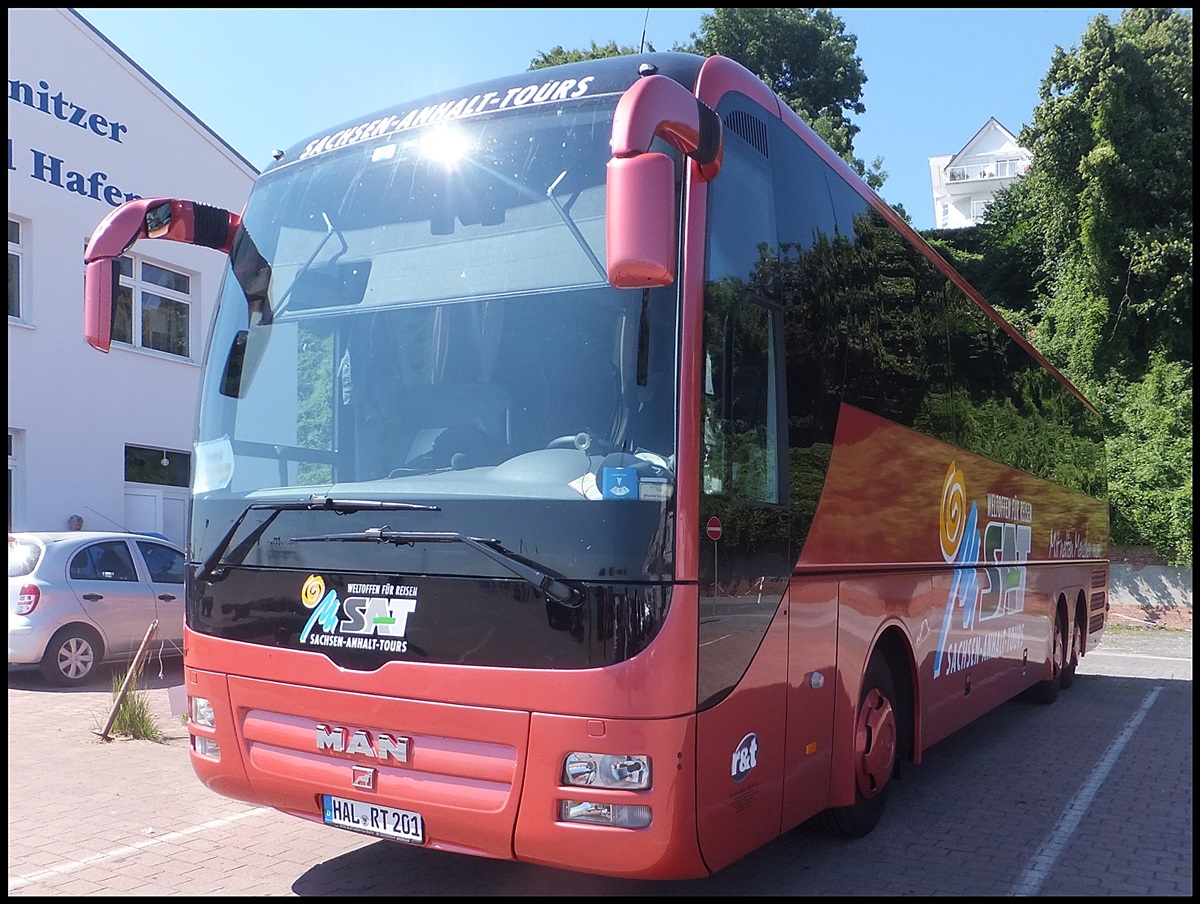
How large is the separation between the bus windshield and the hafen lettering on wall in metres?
13.6

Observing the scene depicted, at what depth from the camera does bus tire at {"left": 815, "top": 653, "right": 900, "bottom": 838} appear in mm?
5996

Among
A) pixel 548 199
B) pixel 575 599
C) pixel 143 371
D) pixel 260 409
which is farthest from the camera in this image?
pixel 143 371

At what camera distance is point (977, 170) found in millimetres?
74250

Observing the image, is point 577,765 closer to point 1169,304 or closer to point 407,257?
point 407,257

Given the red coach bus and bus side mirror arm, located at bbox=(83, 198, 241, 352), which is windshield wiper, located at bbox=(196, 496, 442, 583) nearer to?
the red coach bus

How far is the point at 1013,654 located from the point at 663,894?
17.4 ft

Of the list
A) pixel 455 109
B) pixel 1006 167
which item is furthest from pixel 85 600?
pixel 1006 167

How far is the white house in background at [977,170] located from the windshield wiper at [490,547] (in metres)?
71.2

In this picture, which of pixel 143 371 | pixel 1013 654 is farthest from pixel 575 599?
pixel 143 371

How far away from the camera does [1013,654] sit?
9391mm

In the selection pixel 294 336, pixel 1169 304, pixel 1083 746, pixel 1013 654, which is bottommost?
pixel 1083 746

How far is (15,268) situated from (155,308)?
2.78m

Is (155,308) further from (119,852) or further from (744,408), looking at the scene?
(744,408)

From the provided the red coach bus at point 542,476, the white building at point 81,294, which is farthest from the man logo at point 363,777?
the white building at point 81,294
